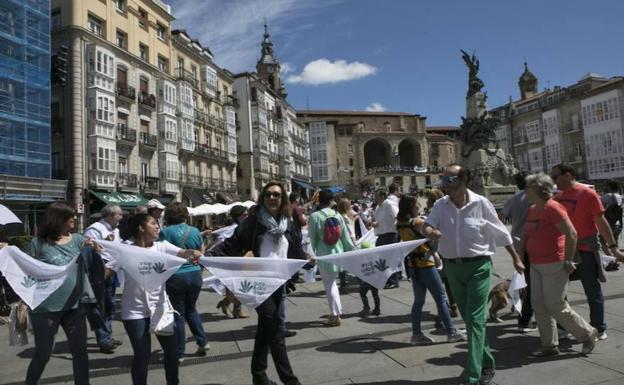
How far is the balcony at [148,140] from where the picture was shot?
36469mm

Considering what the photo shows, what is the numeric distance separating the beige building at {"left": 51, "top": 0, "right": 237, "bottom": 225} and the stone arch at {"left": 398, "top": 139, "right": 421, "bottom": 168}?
57.9 metres

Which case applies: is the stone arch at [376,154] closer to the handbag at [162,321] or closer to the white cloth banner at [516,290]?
the white cloth banner at [516,290]

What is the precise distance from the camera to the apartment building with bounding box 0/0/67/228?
27750 mm

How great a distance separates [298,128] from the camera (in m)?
82.2

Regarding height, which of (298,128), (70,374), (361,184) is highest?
(298,128)

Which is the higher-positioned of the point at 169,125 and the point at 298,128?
the point at 298,128

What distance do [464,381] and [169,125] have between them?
38435 millimetres

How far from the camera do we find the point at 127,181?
112 ft

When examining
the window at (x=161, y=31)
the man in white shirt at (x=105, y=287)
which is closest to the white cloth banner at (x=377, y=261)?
the man in white shirt at (x=105, y=287)

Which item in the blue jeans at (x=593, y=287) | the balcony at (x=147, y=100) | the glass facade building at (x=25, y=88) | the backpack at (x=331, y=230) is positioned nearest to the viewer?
the blue jeans at (x=593, y=287)

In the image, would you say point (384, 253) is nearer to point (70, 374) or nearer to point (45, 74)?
point (70, 374)

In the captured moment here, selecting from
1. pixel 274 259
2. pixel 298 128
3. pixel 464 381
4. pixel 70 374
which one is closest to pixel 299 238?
pixel 274 259

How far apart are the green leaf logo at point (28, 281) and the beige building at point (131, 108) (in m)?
28.5

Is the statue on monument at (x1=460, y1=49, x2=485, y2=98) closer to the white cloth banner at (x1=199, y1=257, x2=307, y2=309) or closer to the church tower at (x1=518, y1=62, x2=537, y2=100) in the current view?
the white cloth banner at (x1=199, y1=257, x2=307, y2=309)
